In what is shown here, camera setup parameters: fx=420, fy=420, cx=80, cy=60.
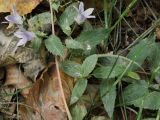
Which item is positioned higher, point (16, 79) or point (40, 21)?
point (40, 21)

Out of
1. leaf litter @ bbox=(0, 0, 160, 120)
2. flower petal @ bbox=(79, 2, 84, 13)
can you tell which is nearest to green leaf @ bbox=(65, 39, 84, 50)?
leaf litter @ bbox=(0, 0, 160, 120)

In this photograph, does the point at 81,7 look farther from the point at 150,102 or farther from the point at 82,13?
the point at 150,102

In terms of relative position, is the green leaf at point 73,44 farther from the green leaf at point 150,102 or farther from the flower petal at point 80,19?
the green leaf at point 150,102

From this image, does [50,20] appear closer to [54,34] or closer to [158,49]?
[54,34]

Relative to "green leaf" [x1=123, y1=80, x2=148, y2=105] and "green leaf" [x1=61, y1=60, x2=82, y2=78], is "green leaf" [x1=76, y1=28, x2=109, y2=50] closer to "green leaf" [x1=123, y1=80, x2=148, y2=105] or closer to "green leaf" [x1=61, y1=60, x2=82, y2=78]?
"green leaf" [x1=61, y1=60, x2=82, y2=78]

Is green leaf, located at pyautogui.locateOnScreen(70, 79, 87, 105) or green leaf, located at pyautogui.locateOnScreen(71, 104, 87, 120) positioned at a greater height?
green leaf, located at pyautogui.locateOnScreen(70, 79, 87, 105)

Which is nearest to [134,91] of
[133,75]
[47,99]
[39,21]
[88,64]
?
[133,75]
